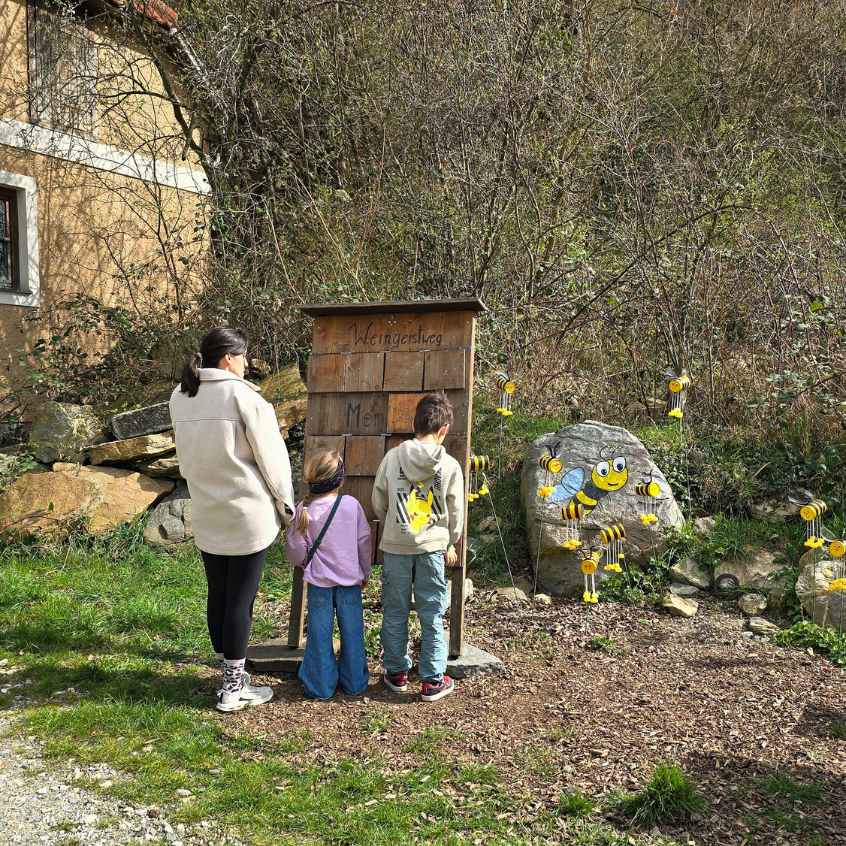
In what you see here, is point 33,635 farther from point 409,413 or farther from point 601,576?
point 601,576

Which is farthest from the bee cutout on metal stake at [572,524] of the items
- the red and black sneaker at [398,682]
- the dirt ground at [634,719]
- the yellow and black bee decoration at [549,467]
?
the red and black sneaker at [398,682]

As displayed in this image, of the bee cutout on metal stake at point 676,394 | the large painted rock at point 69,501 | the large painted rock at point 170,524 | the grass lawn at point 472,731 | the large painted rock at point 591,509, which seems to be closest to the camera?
the grass lawn at point 472,731

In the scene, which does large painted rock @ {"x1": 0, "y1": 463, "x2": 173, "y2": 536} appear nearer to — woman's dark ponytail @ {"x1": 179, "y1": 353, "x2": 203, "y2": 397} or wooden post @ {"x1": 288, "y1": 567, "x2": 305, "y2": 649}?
wooden post @ {"x1": 288, "y1": 567, "x2": 305, "y2": 649}

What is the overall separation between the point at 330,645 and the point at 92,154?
8032mm

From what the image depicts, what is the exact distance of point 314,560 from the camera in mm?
4406

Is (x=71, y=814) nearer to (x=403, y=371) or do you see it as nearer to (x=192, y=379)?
(x=192, y=379)

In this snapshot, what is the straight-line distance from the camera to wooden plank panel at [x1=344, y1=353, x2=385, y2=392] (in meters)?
5.00

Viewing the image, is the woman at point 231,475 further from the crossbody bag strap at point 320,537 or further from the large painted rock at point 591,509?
the large painted rock at point 591,509

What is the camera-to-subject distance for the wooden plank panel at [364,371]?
500cm

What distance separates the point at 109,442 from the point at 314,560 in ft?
13.1

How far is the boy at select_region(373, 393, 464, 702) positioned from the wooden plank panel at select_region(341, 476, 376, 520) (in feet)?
1.62

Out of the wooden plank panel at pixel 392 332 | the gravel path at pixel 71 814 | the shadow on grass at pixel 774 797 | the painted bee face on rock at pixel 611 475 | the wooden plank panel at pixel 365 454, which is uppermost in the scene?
the wooden plank panel at pixel 392 332

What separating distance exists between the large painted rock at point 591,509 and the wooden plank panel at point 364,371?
1517mm

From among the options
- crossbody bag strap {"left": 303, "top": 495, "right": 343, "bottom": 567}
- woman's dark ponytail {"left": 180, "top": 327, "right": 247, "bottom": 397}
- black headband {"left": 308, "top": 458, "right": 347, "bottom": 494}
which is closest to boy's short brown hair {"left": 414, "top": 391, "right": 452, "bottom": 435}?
black headband {"left": 308, "top": 458, "right": 347, "bottom": 494}
